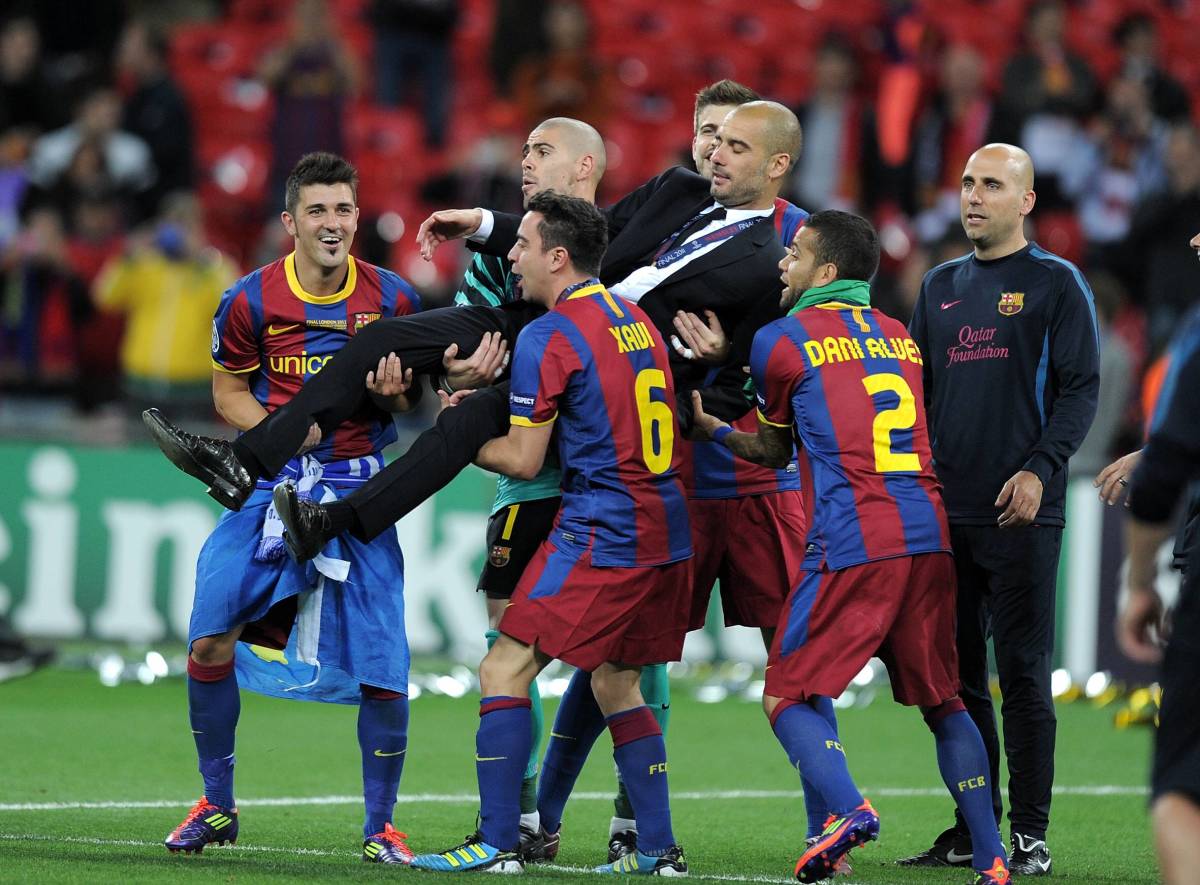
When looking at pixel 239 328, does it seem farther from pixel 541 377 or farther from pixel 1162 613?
pixel 1162 613

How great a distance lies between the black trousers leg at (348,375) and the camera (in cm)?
638

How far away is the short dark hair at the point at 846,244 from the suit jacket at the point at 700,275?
1.96 ft

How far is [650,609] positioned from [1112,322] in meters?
7.86

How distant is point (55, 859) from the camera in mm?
6020

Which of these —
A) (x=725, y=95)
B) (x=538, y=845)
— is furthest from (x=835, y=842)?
(x=725, y=95)

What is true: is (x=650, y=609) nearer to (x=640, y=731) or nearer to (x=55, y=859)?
(x=640, y=731)

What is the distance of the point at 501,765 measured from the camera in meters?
5.99

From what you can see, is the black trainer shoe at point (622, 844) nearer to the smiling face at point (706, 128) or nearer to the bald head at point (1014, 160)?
the smiling face at point (706, 128)

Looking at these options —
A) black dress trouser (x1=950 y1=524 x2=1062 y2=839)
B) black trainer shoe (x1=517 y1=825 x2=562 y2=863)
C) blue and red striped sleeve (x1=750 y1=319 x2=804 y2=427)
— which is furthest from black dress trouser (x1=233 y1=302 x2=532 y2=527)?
black dress trouser (x1=950 y1=524 x2=1062 y2=839)

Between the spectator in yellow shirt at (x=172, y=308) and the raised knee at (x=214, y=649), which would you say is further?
the spectator in yellow shirt at (x=172, y=308)

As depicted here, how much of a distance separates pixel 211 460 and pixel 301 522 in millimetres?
429

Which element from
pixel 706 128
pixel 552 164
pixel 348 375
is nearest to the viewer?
pixel 348 375

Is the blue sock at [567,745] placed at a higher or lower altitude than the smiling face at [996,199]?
lower

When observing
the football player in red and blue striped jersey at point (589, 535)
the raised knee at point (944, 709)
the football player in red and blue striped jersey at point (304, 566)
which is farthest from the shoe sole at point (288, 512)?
the raised knee at point (944, 709)
